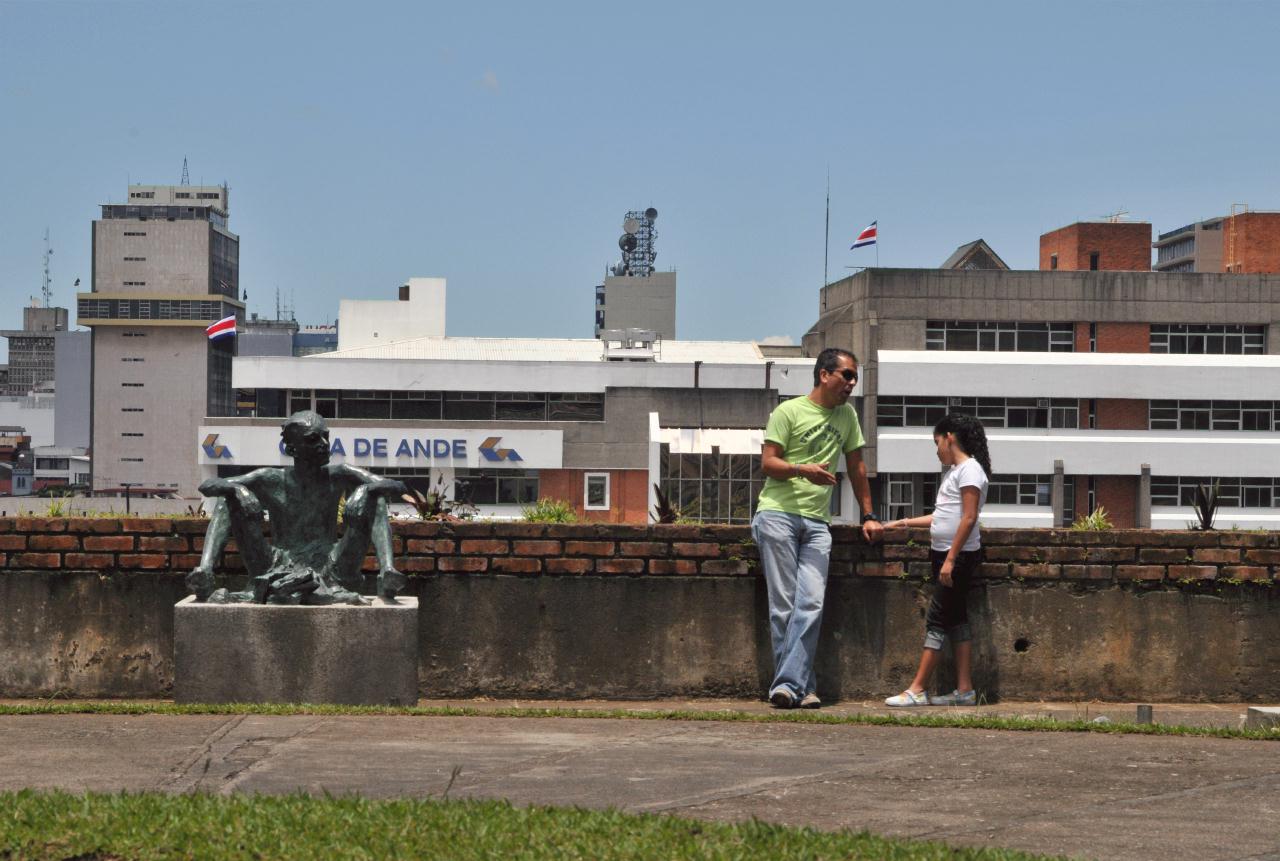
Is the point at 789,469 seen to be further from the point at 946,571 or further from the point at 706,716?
the point at 706,716

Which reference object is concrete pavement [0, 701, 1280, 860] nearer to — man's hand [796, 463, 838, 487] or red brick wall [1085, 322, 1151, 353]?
man's hand [796, 463, 838, 487]

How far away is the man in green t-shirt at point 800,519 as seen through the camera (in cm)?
826

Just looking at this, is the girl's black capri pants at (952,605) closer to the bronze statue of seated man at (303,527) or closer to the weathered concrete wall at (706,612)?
the weathered concrete wall at (706,612)

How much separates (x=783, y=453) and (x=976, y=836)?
3.48 meters

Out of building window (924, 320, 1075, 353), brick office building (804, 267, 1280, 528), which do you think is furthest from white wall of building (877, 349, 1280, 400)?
building window (924, 320, 1075, 353)

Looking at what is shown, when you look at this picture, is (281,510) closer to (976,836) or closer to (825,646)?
(825,646)

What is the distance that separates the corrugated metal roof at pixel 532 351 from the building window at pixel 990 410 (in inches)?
462

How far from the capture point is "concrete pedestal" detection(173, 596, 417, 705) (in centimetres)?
785

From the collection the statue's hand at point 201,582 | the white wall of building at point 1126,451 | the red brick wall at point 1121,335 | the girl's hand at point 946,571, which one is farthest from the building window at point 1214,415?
the statue's hand at point 201,582

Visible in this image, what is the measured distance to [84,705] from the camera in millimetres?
7836

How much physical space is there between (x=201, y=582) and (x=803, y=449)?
3.14m

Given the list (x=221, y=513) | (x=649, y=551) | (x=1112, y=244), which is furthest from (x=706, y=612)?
(x=1112, y=244)

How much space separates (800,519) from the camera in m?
8.40

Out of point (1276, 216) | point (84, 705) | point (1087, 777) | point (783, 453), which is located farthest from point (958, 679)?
point (1276, 216)
